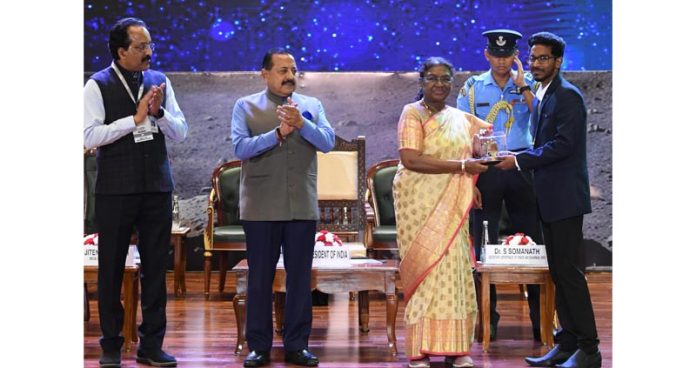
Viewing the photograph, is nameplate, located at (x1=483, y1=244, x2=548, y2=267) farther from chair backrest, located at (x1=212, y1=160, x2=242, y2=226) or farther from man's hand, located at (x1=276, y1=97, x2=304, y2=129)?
chair backrest, located at (x1=212, y1=160, x2=242, y2=226)

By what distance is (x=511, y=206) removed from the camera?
6012 mm

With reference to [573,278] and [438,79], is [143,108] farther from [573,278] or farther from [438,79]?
[573,278]

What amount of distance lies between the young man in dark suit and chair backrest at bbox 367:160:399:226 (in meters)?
2.93

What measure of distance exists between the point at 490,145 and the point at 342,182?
300 centimetres

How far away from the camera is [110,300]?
4926 millimetres

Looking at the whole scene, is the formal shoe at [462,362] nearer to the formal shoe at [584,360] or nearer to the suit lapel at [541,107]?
the formal shoe at [584,360]

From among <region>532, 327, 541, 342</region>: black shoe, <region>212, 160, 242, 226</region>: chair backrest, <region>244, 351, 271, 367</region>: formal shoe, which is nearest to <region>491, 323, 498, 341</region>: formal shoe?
<region>532, 327, 541, 342</region>: black shoe

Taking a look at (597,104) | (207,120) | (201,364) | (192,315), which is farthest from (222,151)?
(201,364)

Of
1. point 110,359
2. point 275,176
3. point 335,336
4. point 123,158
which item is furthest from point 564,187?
point 110,359

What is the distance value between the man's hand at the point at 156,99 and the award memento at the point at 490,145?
5.21 ft

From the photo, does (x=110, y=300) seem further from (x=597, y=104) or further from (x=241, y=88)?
(x=597, y=104)

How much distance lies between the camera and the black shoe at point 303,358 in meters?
5.08

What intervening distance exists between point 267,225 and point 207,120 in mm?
3878

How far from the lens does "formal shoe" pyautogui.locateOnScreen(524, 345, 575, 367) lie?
5.09 meters
